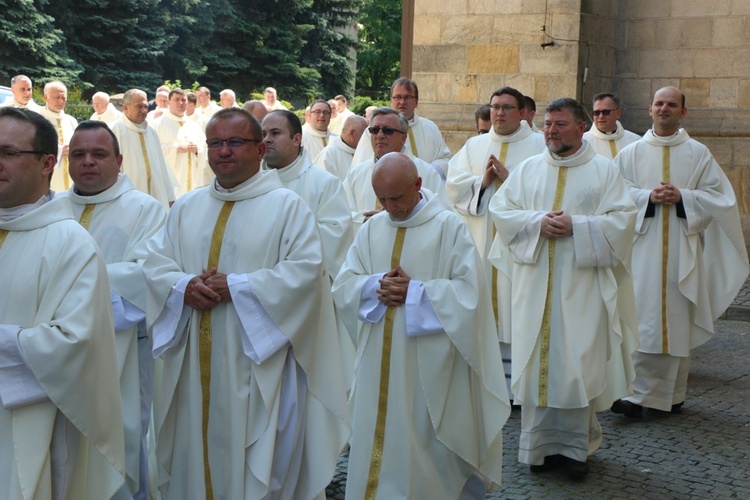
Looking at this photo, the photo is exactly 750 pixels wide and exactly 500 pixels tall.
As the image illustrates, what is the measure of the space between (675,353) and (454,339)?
3.32 metres

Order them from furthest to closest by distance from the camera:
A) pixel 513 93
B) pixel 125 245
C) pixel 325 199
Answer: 1. pixel 513 93
2. pixel 325 199
3. pixel 125 245

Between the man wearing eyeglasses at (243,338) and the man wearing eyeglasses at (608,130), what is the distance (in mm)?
5534

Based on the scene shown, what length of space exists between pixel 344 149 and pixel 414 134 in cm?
74

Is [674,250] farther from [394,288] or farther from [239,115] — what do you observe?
[239,115]

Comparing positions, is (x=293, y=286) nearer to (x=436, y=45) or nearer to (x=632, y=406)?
(x=632, y=406)

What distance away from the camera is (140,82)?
34.8 metres

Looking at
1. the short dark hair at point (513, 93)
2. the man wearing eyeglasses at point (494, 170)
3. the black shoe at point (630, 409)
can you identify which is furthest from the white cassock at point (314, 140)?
the black shoe at point (630, 409)

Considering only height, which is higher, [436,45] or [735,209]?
[436,45]

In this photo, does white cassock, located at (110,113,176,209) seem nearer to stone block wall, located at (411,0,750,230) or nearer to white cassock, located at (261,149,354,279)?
stone block wall, located at (411,0,750,230)

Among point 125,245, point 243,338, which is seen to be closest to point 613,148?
point 125,245

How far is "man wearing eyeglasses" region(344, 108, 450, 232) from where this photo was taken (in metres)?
7.09

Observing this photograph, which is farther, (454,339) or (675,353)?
(675,353)

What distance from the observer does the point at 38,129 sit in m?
3.75

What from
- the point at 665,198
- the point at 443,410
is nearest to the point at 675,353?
the point at 665,198
